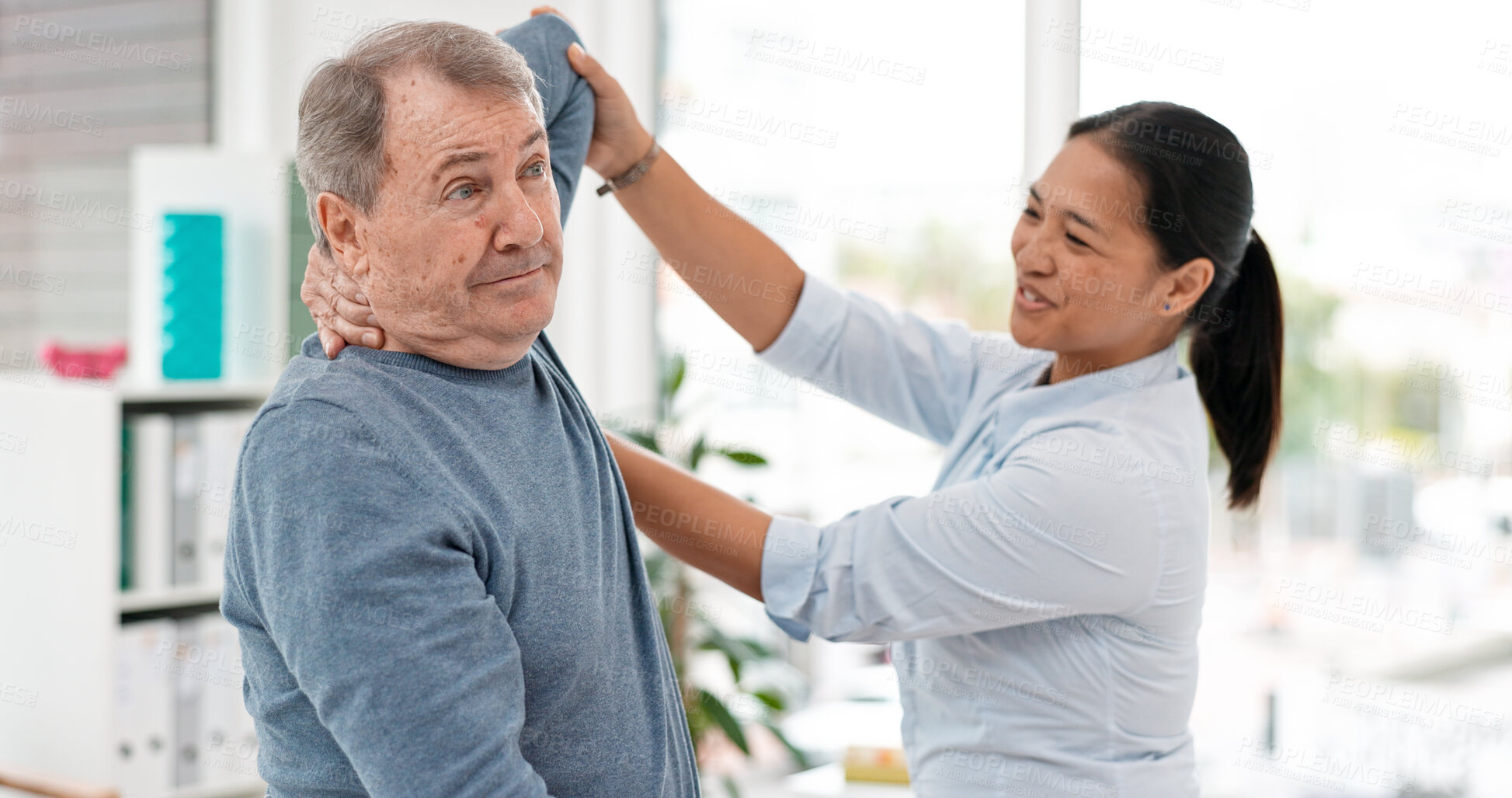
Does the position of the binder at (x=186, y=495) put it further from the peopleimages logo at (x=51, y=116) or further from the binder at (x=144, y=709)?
the peopleimages logo at (x=51, y=116)

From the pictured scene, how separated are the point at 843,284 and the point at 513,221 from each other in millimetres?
1894

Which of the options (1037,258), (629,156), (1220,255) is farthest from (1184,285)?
(629,156)

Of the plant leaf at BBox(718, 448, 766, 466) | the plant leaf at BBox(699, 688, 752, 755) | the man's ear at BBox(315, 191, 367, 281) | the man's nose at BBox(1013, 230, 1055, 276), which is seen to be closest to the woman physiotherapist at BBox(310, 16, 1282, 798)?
the man's nose at BBox(1013, 230, 1055, 276)

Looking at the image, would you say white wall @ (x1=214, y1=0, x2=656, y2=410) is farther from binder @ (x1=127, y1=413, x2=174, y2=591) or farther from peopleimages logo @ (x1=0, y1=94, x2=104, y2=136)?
binder @ (x1=127, y1=413, x2=174, y2=591)

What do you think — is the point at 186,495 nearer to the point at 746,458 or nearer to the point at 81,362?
the point at 81,362

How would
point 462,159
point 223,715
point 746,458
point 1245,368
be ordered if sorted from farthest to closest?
point 223,715 < point 746,458 < point 1245,368 < point 462,159

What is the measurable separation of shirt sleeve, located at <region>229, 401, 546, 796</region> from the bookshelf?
5.86 feet

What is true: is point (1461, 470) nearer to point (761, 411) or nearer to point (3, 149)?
point (761, 411)

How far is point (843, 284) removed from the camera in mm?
2799

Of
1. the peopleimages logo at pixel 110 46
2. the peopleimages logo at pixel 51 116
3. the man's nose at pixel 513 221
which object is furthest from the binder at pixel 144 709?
A: the man's nose at pixel 513 221

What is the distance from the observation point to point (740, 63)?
290 centimetres

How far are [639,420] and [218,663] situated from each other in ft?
3.66

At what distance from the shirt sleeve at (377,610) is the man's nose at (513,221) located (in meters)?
0.20

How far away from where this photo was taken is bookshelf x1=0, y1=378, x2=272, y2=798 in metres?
2.35
